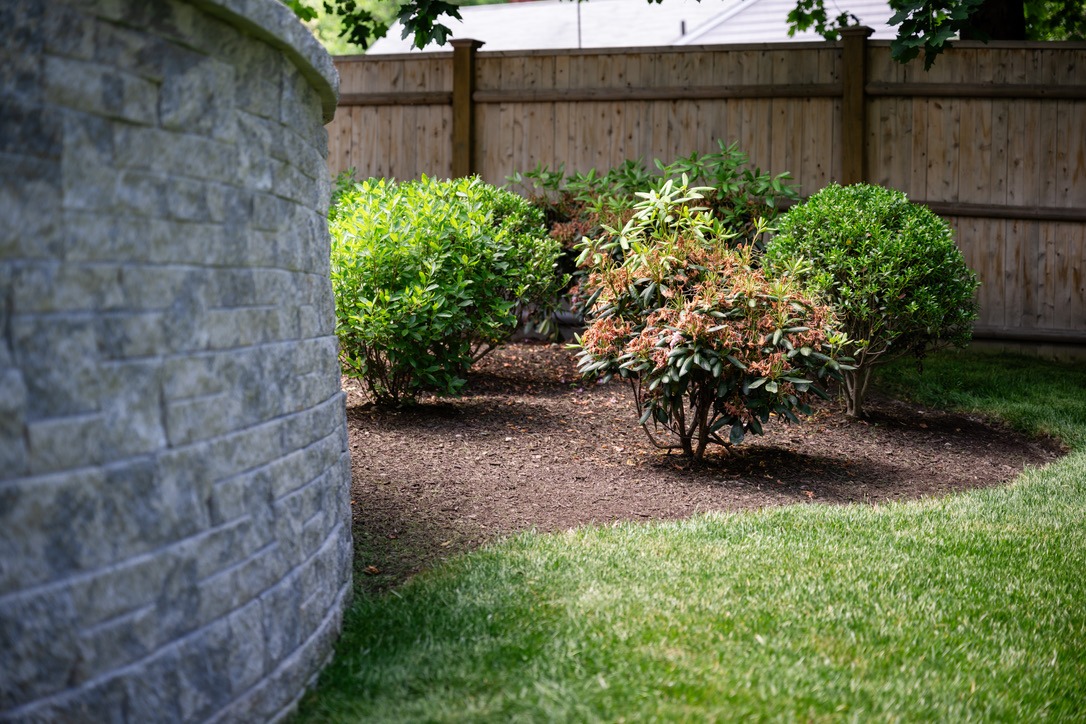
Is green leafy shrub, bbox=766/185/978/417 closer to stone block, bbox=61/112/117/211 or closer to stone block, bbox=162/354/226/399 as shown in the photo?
stone block, bbox=162/354/226/399

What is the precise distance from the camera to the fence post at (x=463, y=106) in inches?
362

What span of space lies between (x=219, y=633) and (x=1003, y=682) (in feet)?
7.03

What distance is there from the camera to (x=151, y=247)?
6.12ft

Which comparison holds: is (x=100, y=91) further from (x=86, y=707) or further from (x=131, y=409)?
(x=86, y=707)

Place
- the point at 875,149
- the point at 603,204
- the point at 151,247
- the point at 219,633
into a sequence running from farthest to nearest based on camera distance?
1. the point at 875,149
2. the point at 603,204
3. the point at 219,633
4. the point at 151,247

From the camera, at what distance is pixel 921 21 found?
6094 mm

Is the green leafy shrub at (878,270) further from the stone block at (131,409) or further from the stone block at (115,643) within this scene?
the stone block at (115,643)

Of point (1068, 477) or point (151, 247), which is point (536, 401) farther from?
point (151, 247)

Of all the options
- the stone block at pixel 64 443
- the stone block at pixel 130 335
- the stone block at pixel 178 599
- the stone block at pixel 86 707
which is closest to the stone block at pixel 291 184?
the stone block at pixel 130 335

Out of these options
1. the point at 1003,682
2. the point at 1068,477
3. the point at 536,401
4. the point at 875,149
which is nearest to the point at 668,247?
the point at 536,401

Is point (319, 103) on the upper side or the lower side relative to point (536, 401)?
upper

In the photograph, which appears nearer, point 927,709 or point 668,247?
point 927,709

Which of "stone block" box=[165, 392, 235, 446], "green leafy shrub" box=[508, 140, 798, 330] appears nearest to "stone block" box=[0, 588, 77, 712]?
"stone block" box=[165, 392, 235, 446]

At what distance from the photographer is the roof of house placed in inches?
475
